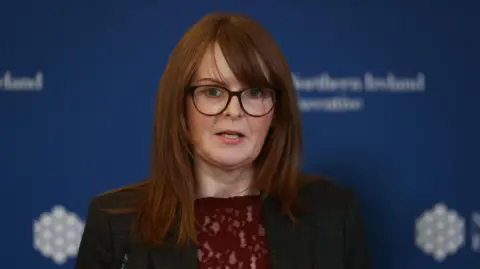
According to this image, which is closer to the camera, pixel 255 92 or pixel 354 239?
pixel 255 92

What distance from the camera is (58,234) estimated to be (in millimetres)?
1780

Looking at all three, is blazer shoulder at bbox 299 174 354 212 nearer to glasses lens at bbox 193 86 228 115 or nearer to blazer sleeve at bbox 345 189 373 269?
blazer sleeve at bbox 345 189 373 269

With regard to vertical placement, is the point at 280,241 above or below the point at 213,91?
below

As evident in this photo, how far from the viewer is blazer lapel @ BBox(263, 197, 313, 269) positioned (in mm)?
1309

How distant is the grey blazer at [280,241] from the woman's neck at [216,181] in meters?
0.07

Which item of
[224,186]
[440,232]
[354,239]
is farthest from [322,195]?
[440,232]

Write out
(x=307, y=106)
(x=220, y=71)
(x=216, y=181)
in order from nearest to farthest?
(x=220, y=71)
(x=216, y=181)
(x=307, y=106)

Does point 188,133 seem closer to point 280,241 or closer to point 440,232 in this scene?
point 280,241

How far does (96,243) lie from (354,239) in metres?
0.51

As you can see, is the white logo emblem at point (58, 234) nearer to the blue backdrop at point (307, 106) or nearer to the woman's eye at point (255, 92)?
the blue backdrop at point (307, 106)

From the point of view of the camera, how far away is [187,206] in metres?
1.31

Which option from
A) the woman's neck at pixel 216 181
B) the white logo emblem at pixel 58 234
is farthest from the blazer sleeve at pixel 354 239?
the white logo emblem at pixel 58 234

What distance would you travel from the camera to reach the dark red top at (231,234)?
1.29 meters

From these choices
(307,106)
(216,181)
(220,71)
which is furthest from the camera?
(307,106)
